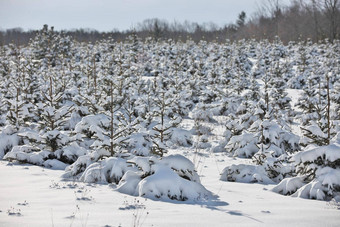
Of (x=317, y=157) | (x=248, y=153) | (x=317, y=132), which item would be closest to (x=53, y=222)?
(x=317, y=157)

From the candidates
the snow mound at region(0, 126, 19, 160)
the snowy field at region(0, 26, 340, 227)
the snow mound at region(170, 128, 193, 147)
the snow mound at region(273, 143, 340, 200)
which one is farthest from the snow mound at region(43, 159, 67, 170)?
the snow mound at region(273, 143, 340, 200)

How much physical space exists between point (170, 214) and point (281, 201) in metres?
2.00

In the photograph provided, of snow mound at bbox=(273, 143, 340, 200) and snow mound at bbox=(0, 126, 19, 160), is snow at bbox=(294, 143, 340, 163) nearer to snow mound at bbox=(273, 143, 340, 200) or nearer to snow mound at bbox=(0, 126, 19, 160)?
snow mound at bbox=(273, 143, 340, 200)

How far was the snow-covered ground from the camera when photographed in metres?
4.17

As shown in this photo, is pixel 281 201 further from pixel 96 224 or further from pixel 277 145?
pixel 277 145

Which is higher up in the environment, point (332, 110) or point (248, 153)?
point (332, 110)

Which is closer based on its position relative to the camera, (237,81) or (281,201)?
(281,201)

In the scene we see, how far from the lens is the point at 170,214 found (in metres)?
4.47

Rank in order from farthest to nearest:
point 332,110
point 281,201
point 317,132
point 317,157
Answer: point 332,110 → point 317,132 → point 317,157 → point 281,201

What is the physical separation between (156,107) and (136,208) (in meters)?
8.50

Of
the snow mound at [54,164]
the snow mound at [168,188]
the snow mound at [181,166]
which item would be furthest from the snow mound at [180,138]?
the snow mound at [168,188]

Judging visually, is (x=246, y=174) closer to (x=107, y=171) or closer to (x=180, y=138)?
(x=107, y=171)

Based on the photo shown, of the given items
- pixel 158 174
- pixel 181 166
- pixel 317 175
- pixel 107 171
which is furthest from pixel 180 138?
pixel 317 175

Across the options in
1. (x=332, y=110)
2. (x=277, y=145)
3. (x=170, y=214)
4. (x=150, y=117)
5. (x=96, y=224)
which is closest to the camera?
(x=96, y=224)
